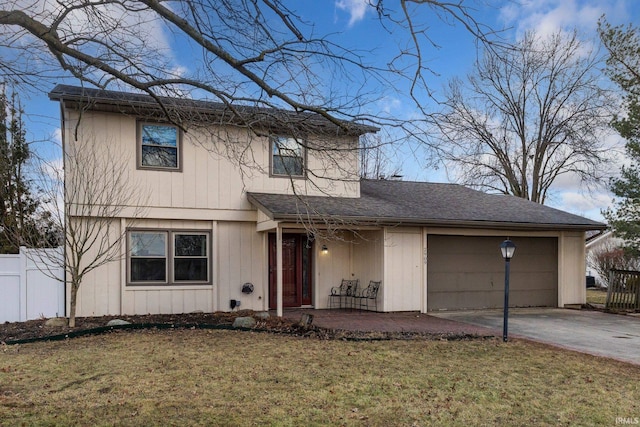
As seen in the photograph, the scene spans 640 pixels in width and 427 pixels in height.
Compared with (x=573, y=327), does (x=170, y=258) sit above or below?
above

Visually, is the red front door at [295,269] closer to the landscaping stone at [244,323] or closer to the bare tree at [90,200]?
the landscaping stone at [244,323]

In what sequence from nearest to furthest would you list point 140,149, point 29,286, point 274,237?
1. point 29,286
2. point 140,149
3. point 274,237

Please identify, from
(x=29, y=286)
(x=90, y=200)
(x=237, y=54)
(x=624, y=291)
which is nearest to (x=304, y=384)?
(x=237, y=54)

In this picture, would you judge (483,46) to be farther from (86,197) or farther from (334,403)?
(86,197)

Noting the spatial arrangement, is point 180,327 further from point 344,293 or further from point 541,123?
point 541,123

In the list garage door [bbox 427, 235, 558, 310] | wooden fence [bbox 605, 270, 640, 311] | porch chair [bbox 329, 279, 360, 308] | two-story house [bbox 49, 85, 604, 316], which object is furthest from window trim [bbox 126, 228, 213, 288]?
wooden fence [bbox 605, 270, 640, 311]

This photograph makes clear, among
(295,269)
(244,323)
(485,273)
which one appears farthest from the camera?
(485,273)

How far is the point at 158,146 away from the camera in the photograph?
11680 millimetres

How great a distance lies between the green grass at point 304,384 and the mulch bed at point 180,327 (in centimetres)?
49

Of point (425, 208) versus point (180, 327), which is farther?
point (425, 208)

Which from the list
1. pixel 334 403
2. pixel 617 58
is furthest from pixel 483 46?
pixel 617 58

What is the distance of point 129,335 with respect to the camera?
8883 millimetres

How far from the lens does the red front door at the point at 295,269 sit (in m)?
13.1

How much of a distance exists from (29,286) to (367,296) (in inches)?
295
